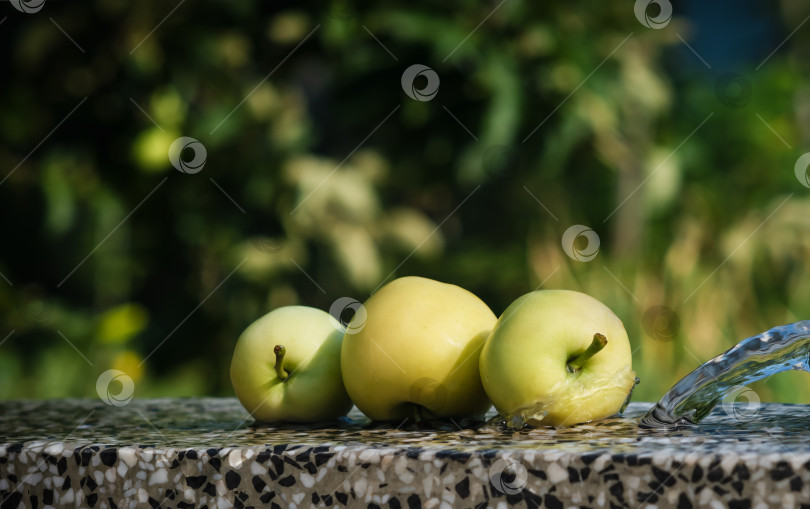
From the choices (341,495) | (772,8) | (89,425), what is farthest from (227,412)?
(772,8)

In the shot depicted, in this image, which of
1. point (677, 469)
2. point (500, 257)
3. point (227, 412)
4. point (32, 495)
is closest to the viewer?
point (677, 469)

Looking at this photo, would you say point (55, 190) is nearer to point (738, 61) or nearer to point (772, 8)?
point (738, 61)

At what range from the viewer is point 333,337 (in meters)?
0.99

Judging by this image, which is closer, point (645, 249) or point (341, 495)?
point (341, 495)

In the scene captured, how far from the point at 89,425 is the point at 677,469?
0.67m

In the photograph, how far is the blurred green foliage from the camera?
312 cm
